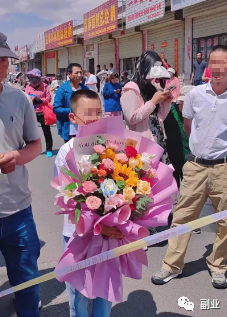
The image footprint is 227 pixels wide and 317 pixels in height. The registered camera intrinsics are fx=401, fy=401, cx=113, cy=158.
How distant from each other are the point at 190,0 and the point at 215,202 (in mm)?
12136

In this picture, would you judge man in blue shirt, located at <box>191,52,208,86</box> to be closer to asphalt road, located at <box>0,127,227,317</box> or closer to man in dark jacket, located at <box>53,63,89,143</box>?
man in dark jacket, located at <box>53,63,89,143</box>

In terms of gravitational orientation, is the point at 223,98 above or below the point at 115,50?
below

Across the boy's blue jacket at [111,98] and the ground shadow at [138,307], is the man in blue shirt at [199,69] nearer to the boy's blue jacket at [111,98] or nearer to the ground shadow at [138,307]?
the boy's blue jacket at [111,98]

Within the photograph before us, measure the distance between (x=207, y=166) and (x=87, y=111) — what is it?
1.34 meters

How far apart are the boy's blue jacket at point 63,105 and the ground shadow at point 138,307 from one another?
323 centimetres

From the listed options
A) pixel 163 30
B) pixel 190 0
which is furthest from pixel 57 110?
pixel 163 30

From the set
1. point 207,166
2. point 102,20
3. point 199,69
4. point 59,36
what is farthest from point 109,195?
point 59,36

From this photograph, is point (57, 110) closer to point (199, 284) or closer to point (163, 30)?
point (199, 284)

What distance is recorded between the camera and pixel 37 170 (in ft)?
24.6

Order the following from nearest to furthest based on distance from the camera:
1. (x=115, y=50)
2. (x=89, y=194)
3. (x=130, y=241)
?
(x=89, y=194)
(x=130, y=241)
(x=115, y=50)

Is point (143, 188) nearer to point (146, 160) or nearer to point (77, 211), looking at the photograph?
point (146, 160)

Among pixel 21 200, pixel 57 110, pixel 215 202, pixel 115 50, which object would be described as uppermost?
pixel 115 50

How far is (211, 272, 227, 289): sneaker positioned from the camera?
3.20 meters

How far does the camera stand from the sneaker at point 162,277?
10.8 ft
